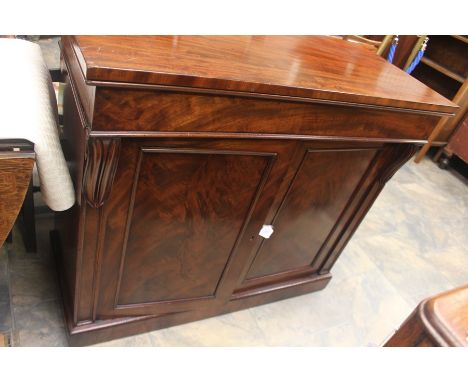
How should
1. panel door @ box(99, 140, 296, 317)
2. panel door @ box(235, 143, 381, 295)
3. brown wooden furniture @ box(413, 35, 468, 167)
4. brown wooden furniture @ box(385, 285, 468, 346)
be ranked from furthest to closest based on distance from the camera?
1. brown wooden furniture @ box(413, 35, 468, 167)
2. panel door @ box(235, 143, 381, 295)
3. panel door @ box(99, 140, 296, 317)
4. brown wooden furniture @ box(385, 285, 468, 346)

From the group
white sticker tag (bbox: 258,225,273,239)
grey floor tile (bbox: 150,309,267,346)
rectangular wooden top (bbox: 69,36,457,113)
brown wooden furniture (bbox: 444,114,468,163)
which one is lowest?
grey floor tile (bbox: 150,309,267,346)

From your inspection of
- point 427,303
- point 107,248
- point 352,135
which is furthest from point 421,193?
point 427,303

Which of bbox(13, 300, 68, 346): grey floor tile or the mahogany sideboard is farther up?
the mahogany sideboard

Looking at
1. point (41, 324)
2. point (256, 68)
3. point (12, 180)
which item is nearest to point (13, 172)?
point (12, 180)

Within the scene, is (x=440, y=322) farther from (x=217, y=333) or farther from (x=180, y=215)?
(x=217, y=333)

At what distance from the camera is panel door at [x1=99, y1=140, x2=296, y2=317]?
2.99ft

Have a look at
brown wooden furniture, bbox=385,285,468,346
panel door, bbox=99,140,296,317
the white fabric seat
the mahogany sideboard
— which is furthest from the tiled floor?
brown wooden furniture, bbox=385,285,468,346

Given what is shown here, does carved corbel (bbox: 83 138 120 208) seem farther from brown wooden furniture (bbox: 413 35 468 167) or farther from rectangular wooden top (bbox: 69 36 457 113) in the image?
brown wooden furniture (bbox: 413 35 468 167)

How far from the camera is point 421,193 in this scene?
2.83 m

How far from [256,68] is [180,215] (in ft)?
1.46

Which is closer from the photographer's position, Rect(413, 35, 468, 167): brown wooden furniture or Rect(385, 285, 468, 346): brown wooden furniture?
Rect(385, 285, 468, 346): brown wooden furniture

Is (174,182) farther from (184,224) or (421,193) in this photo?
(421,193)

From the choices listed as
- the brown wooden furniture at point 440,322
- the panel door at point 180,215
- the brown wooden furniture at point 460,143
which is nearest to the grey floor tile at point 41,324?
the panel door at point 180,215
